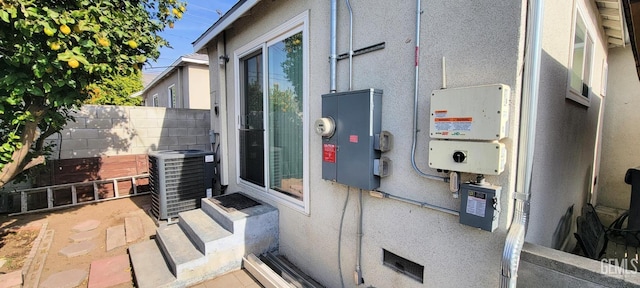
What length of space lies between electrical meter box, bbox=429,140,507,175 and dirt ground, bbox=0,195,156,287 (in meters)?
3.36

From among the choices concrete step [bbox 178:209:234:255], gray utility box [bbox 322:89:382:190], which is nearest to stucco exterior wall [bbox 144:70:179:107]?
concrete step [bbox 178:209:234:255]

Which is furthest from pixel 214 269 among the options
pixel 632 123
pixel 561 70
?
pixel 632 123

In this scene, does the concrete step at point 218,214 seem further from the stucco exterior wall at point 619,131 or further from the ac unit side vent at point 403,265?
the stucco exterior wall at point 619,131

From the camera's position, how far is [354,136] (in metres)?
2.32

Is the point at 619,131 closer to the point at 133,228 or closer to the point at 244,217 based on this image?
the point at 244,217

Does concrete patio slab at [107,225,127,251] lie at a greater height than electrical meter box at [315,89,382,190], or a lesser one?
lesser

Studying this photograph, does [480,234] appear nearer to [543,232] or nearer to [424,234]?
[424,234]

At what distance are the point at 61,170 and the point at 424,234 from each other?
23.5 feet

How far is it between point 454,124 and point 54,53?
11.8 feet

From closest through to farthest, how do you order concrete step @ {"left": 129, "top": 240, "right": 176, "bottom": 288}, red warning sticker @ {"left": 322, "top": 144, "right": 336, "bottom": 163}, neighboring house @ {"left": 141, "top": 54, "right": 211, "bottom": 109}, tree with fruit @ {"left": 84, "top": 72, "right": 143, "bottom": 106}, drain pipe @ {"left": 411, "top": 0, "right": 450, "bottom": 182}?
Result: drain pipe @ {"left": 411, "top": 0, "right": 450, "bottom": 182}
red warning sticker @ {"left": 322, "top": 144, "right": 336, "bottom": 163}
concrete step @ {"left": 129, "top": 240, "right": 176, "bottom": 288}
neighboring house @ {"left": 141, "top": 54, "right": 211, "bottom": 109}
tree with fruit @ {"left": 84, "top": 72, "right": 143, "bottom": 106}

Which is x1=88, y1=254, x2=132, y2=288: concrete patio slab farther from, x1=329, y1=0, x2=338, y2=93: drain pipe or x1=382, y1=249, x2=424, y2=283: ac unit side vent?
x1=329, y1=0, x2=338, y2=93: drain pipe

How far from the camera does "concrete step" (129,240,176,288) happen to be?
2758mm

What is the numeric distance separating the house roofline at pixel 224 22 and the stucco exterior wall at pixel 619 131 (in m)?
6.83

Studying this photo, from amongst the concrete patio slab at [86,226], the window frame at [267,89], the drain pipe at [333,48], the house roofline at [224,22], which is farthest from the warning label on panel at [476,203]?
the concrete patio slab at [86,226]
